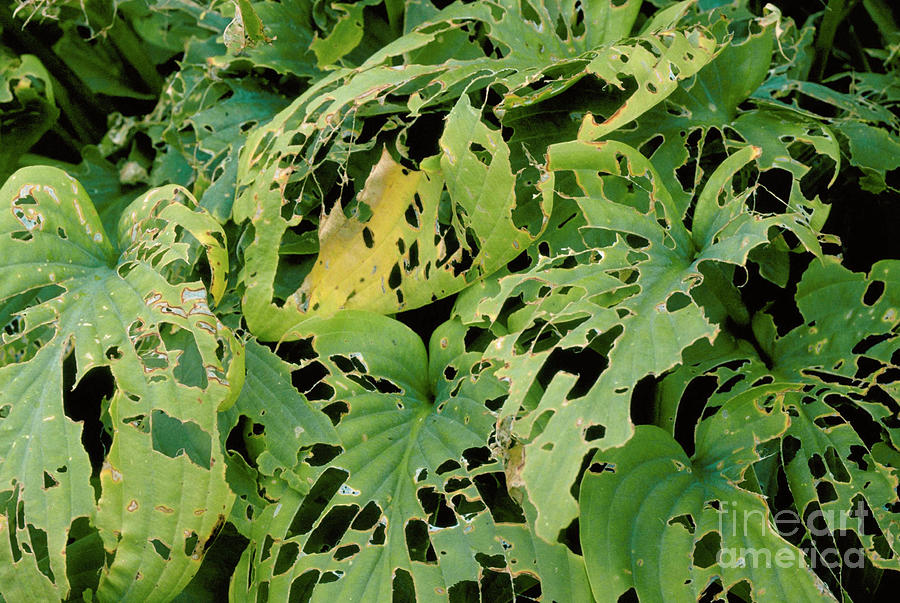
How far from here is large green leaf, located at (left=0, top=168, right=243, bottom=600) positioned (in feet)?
2.15

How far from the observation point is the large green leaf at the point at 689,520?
24.5 inches

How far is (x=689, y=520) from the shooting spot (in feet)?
2.25

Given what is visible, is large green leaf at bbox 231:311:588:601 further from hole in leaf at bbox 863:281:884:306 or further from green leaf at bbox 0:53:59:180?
green leaf at bbox 0:53:59:180

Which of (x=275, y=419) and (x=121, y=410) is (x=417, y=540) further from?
(x=121, y=410)

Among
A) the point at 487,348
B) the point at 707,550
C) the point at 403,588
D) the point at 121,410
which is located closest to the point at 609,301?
the point at 487,348

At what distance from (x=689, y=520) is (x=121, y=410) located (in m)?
0.56

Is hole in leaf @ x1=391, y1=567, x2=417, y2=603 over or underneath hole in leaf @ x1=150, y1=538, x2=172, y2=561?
underneath

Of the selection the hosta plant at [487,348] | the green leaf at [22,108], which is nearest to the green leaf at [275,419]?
the hosta plant at [487,348]

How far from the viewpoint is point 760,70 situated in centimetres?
85

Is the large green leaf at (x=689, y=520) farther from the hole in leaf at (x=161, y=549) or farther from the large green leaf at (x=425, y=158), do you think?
the hole in leaf at (x=161, y=549)

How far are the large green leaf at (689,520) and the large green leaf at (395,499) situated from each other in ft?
0.17

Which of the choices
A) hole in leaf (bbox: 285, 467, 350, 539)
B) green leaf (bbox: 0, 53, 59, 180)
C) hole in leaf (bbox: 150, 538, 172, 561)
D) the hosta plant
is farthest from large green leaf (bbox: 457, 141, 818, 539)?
green leaf (bbox: 0, 53, 59, 180)

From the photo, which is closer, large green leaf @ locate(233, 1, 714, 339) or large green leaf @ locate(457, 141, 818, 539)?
large green leaf @ locate(457, 141, 818, 539)

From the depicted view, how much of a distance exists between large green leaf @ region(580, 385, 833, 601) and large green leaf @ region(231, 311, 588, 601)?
0.05 meters
